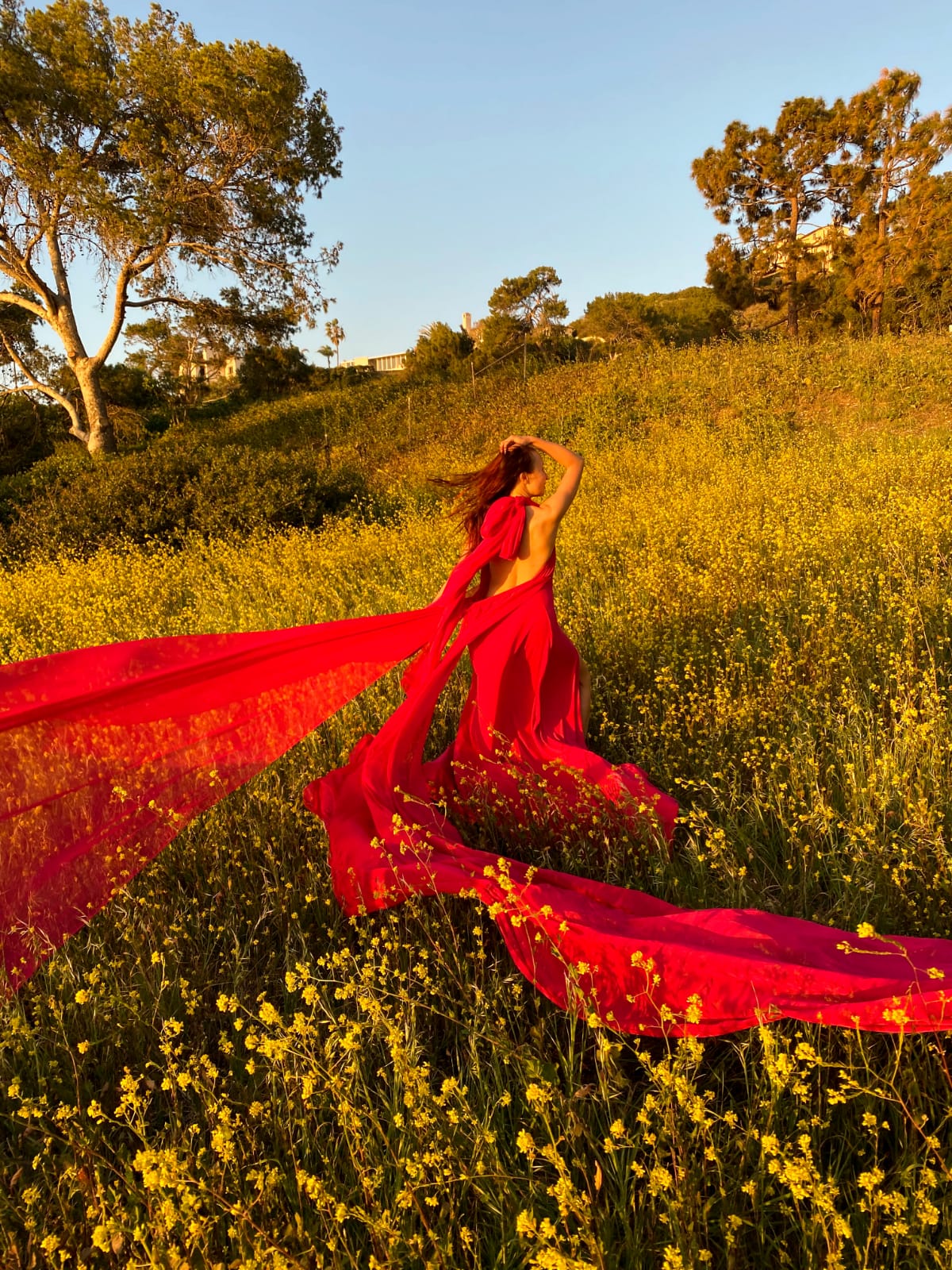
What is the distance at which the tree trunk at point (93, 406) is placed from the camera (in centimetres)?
1756

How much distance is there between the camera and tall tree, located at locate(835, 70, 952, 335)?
758 inches

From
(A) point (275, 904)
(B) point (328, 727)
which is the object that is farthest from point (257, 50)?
(A) point (275, 904)

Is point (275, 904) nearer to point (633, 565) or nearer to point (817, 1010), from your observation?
point (817, 1010)

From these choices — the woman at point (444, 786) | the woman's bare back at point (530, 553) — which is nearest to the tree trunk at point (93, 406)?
the woman at point (444, 786)

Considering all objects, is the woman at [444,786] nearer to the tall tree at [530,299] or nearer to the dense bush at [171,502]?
the dense bush at [171,502]

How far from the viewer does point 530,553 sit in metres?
3.59

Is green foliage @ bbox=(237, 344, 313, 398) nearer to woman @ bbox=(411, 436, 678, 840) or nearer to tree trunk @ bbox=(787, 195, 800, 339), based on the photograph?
tree trunk @ bbox=(787, 195, 800, 339)

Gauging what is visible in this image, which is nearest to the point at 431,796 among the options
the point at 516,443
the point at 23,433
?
the point at 516,443

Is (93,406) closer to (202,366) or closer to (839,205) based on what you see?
(202,366)

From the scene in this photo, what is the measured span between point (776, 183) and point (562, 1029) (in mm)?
25419

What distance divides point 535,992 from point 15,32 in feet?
70.3

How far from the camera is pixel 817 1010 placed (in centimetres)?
172

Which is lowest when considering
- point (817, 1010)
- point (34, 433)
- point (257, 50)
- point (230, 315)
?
point (817, 1010)

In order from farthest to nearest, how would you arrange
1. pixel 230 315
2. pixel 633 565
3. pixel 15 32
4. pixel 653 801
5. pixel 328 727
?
pixel 230 315, pixel 15 32, pixel 633 565, pixel 328 727, pixel 653 801
